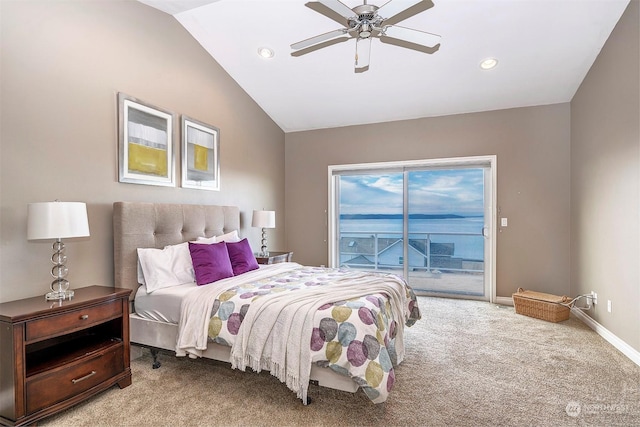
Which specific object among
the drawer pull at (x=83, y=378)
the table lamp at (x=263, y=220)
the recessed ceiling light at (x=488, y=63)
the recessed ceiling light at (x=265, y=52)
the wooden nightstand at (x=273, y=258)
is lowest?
the drawer pull at (x=83, y=378)

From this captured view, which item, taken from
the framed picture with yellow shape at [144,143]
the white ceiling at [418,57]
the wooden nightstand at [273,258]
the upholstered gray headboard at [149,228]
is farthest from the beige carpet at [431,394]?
the white ceiling at [418,57]

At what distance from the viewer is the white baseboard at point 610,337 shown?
2754mm

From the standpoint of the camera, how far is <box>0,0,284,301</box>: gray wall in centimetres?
222

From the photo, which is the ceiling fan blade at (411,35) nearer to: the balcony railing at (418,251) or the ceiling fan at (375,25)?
the ceiling fan at (375,25)

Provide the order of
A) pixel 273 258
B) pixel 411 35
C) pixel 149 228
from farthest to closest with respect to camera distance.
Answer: pixel 273 258, pixel 149 228, pixel 411 35

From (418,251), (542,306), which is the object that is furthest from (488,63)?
(542,306)

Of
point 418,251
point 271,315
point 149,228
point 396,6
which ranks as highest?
point 396,6

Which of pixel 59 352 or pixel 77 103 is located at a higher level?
pixel 77 103

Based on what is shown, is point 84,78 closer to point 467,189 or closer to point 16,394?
point 16,394

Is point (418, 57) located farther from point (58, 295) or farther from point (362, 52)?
point (58, 295)

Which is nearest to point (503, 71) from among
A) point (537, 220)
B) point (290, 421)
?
point (537, 220)

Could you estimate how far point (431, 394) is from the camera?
226 cm

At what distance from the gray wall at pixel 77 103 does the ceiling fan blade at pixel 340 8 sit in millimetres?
1986

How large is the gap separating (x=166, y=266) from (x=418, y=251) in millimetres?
3665
